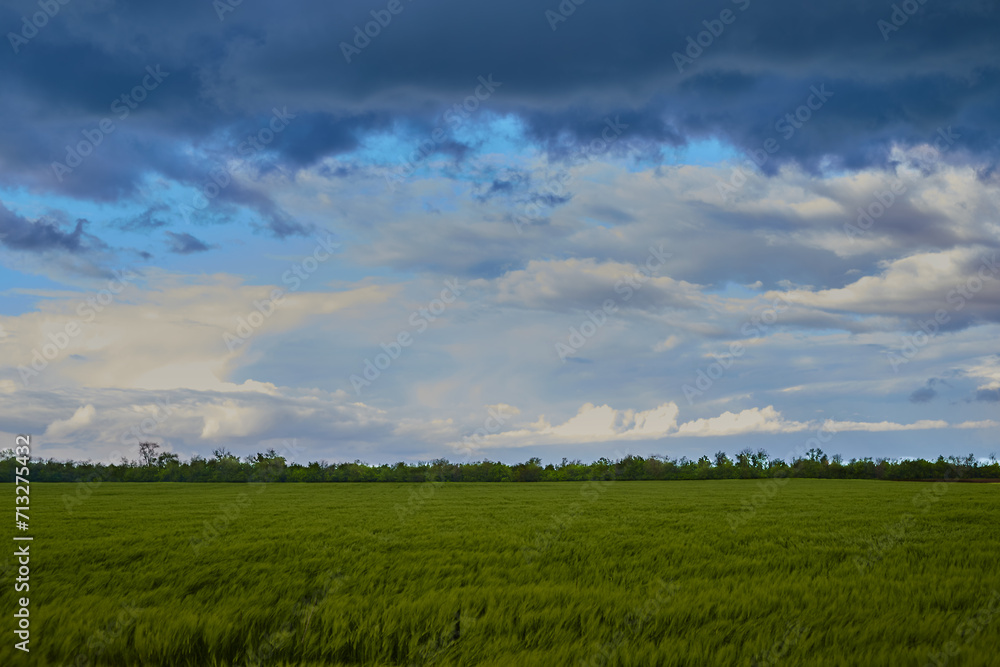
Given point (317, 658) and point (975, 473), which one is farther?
point (975, 473)

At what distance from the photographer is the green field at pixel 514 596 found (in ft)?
17.7

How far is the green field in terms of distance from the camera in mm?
5395

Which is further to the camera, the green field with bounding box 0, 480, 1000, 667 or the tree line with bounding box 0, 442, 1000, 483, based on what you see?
the tree line with bounding box 0, 442, 1000, 483

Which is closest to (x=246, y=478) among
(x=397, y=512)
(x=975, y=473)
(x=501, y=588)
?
(x=397, y=512)

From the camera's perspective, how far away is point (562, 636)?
5.75m

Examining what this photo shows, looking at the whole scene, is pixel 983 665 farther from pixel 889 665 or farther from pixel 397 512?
pixel 397 512

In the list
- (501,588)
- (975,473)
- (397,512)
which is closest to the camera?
(501,588)

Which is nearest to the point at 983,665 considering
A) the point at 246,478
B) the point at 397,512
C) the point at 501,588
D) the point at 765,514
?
the point at 501,588

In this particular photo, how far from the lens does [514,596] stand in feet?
23.5

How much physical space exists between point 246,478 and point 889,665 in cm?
7476

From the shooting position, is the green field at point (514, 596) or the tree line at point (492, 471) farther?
the tree line at point (492, 471)

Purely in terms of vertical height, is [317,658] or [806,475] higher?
[317,658]

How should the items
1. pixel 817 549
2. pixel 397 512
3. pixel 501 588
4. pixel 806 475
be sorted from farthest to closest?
pixel 806 475 < pixel 397 512 < pixel 817 549 < pixel 501 588

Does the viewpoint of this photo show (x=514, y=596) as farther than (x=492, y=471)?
No
